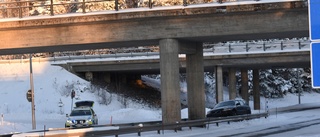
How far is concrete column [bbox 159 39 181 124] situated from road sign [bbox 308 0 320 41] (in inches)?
970

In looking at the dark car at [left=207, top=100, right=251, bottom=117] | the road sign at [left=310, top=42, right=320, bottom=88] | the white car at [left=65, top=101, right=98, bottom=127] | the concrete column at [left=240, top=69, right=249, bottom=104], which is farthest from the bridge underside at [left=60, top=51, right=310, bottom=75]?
the road sign at [left=310, top=42, right=320, bottom=88]

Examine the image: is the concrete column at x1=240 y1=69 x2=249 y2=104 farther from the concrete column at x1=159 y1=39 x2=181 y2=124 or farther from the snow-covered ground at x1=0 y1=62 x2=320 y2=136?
the concrete column at x1=159 y1=39 x2=181 y2=124

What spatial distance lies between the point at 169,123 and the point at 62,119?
23.6 meters

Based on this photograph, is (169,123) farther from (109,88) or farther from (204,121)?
(109,88)

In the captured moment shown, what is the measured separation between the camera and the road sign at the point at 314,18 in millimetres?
6023

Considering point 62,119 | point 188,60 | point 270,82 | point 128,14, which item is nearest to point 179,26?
point 128,14

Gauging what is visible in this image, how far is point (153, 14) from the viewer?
98.2 ft

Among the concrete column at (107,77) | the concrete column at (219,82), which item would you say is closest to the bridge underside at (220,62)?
the concrete column at (219,82)

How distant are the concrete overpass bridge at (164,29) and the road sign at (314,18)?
74.6 feet

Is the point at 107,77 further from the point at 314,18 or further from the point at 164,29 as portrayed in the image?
the point at 314,18

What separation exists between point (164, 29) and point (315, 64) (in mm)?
24711

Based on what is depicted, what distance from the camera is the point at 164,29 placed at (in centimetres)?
3066

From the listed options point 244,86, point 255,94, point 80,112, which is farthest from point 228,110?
point 255,94

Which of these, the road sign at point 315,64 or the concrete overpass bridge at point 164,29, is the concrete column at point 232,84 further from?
the road sign at point 315,64
